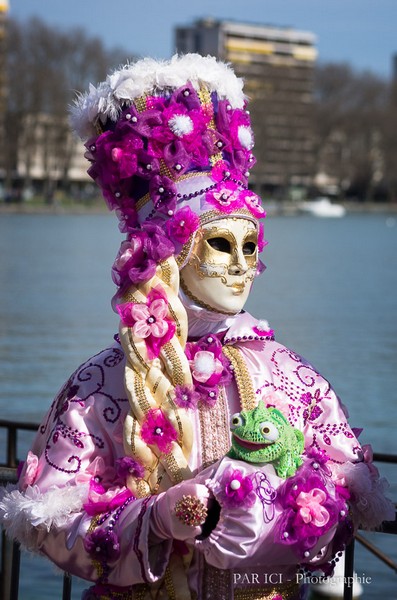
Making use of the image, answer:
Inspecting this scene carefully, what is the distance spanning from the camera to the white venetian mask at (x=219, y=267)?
2.96 meters

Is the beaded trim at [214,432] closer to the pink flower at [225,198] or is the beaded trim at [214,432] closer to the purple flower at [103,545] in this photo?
the purple flower at [103,545]

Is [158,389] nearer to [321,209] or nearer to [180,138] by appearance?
[180,138]

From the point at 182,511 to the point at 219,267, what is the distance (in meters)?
0.64

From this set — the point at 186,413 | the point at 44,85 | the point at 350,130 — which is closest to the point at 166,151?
the point at 186,413

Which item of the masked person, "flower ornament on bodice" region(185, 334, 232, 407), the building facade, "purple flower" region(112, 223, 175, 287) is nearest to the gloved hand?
the masked person

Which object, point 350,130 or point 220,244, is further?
point 350,130

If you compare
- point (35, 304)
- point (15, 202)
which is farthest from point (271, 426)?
point (15, 202)

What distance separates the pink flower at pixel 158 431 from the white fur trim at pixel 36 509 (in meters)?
0.19

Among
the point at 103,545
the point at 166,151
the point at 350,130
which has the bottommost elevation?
the point at 350,130

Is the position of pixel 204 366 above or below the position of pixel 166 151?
below

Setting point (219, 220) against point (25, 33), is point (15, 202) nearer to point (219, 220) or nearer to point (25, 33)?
point (25, 33)

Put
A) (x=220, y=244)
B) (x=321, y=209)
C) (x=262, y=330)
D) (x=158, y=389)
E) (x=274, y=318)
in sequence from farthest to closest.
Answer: (x=321, y=209) < (x=274, y=318) < (x=262, y=330) < (x=220, y=244) < (x=158, y=389)

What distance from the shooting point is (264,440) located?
2.69m

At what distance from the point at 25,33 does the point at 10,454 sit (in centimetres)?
7025
